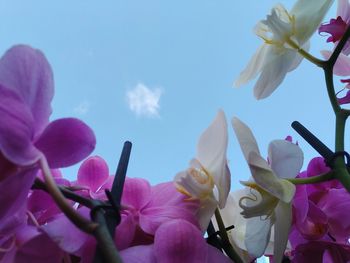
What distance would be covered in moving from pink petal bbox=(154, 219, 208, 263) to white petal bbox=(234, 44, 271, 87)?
0.20m

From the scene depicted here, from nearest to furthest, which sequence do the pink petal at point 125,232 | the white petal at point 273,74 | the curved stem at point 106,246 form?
the curved stem at point 106,246 < the pink petal at point 125,232 < the white petal at point 273,74

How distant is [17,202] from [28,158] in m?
0.02

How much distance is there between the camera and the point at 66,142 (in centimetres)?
23

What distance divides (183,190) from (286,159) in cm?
8

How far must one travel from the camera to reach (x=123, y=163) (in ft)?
1.10

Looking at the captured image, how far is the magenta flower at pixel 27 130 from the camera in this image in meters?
0.20

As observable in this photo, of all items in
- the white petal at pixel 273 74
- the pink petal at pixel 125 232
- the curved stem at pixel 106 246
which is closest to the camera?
the curved stem at pixel 106 246

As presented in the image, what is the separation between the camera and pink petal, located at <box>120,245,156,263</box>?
0.88 feet

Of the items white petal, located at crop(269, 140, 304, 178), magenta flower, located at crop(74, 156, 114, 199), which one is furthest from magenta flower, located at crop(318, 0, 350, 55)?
magenta flower, located at crop(74, 156, 114, 199)

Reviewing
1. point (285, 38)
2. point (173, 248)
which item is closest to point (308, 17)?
point (285, 38)

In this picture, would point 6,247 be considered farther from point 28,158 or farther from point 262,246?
point 262,246

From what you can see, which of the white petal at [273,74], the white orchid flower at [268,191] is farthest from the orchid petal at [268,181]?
the white petal at [273,74]

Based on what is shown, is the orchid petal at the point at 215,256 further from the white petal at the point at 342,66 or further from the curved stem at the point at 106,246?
the white petal at the point at 342,66

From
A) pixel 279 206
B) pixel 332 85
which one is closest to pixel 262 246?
pixel 279 206
